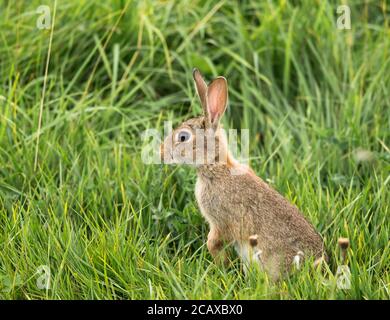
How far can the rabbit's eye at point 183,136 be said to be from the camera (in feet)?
15.5

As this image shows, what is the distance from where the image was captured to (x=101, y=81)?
6379 mm

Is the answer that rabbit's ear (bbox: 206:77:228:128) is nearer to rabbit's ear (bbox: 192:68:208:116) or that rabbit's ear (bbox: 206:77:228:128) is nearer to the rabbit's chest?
rabbit's ear (bbox: 192:68:208:116)

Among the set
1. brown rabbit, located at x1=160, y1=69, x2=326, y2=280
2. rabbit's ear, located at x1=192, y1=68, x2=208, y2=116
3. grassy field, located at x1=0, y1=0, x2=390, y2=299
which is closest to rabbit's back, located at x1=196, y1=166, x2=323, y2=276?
brown rabbit, located at x1=160, y1=69, x2=326, y2=280

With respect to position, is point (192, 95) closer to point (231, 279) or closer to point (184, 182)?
point (184, 182)

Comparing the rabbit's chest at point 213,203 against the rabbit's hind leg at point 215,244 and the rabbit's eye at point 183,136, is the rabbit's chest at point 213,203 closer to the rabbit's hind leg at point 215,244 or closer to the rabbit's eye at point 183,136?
the rabbit's hind leg at point 215,244

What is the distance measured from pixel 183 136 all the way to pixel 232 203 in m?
0.46

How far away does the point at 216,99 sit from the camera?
468 centimetres

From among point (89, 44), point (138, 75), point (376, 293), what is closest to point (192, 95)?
point (138, 75)

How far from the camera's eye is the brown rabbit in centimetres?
448

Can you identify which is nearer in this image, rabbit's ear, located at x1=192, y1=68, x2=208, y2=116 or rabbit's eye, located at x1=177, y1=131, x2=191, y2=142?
rabbit's ear, located at x1=192, y1=68, x2=208, y2=116

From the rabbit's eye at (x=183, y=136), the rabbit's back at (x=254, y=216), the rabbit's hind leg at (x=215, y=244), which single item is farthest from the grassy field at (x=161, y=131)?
the rabbit's eye at (x=183, y=136)

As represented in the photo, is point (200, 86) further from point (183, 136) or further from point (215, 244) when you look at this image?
point (215, 244)
